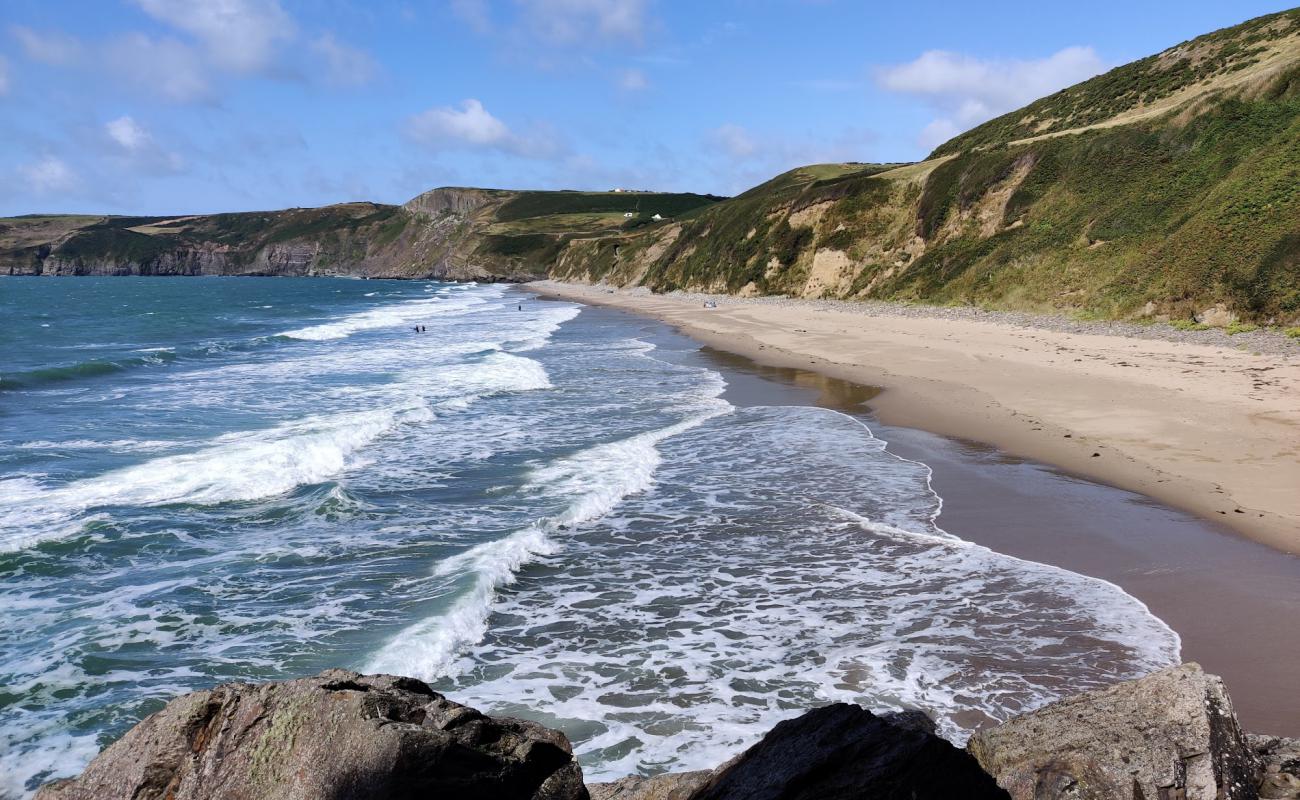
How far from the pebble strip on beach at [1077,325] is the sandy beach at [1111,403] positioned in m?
0.55

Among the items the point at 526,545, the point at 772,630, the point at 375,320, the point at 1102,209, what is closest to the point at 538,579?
the point at 526,545

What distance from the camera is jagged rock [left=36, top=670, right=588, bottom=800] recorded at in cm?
350

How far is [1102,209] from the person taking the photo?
39094 millimetres

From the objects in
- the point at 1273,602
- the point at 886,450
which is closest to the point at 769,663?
the point at 1273,602

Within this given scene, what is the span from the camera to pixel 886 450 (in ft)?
53.3

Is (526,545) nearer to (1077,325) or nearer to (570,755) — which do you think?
(570,755)

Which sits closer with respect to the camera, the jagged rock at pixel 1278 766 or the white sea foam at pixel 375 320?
the jagged rock at pixel 1278 766

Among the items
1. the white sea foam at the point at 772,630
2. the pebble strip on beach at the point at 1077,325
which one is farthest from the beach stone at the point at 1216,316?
the white sea foam at the point at 772,630

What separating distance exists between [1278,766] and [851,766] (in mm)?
2288

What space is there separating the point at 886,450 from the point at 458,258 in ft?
555

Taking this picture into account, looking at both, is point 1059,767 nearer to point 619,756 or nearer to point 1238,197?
point 619,756

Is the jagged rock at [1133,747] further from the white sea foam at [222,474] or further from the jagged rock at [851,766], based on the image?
the white sea foam at [222,474]

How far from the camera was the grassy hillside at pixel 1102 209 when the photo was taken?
29359 millimetres

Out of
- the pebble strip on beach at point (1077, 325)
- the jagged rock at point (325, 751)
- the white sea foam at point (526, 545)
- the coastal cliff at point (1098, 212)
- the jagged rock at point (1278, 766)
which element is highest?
the coastal cliff at point (1098, 212)
